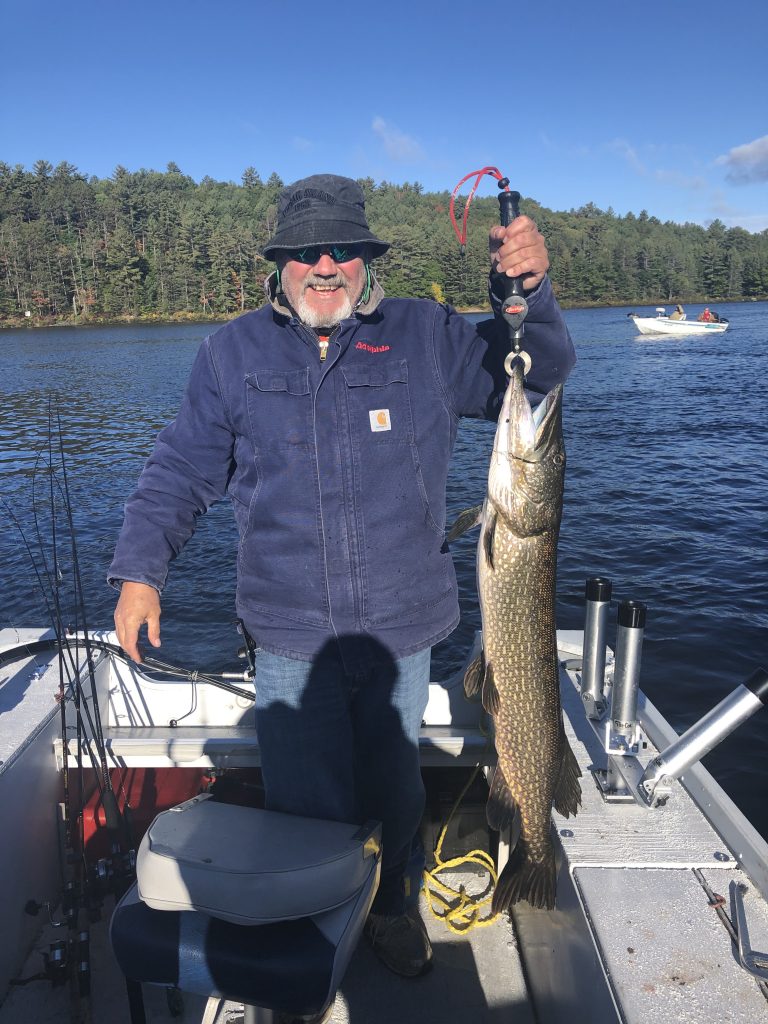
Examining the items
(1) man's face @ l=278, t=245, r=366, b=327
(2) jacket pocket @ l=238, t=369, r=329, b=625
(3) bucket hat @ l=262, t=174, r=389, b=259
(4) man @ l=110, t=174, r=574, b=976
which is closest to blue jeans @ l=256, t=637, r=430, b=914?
(4) man @ l=110, t=174, r=574, b=976

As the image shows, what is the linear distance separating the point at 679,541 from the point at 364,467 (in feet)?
30.9

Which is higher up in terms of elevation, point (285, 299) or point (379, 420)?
point (285, 299)

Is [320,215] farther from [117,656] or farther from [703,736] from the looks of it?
[117,656]

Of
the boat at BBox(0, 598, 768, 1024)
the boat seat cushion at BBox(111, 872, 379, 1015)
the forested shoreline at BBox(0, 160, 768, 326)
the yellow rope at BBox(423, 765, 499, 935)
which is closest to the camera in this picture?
the boat seat cushion at BBox(111, 872, 379, 1015)

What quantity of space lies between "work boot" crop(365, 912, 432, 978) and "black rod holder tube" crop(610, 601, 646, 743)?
1.09 meters

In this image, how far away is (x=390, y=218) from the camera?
327 ft

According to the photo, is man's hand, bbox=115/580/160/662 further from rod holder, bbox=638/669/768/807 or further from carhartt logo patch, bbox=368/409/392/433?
rod holder, bbox=638/669/768/807

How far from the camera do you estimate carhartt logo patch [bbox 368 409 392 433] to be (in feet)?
7.70

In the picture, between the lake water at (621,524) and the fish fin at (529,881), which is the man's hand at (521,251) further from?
the lake water at (621,524)

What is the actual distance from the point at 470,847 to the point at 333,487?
2017 millimetres

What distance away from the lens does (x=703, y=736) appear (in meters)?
2.29

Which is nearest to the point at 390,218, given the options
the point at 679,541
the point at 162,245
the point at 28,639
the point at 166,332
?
the point at 162,245

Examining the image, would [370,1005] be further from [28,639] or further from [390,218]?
[390,218]

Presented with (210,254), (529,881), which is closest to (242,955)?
(529,881)
